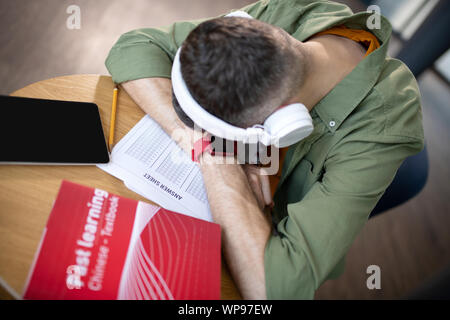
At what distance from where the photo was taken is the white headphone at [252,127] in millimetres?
679

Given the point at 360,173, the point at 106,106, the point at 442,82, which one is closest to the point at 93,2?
the point at 106,106

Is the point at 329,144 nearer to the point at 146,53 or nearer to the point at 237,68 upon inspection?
the point at 237,68

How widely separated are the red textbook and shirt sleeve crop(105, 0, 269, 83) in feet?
1.52

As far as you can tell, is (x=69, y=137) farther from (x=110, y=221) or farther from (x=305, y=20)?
(x=305, y=20)

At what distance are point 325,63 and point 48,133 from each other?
83cm

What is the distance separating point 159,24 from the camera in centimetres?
232

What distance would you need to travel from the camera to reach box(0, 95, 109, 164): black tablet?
75cm

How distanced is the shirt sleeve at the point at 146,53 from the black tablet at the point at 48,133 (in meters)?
0.20

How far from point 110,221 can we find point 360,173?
689 millimetres

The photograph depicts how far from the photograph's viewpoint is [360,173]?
2.75 ft

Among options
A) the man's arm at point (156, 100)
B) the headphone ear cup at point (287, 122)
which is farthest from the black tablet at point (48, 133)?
the headphone ear cup at point (287, 122)
